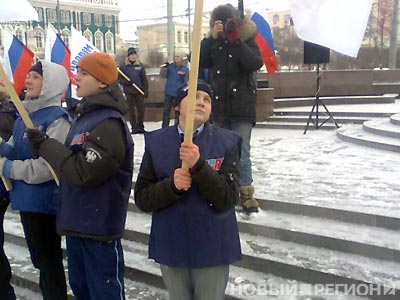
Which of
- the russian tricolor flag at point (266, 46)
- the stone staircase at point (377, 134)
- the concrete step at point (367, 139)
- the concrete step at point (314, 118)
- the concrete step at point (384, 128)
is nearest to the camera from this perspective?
the russian tricolor flag at point (266, 46)

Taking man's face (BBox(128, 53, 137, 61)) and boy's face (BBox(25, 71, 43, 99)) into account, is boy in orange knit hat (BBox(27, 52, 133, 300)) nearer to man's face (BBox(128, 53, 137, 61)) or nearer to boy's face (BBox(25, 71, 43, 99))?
boy's face (BBox(25, 71, 43, 99))

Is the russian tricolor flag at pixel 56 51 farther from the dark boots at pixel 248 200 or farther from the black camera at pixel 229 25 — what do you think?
the dark boots at pixel 248 200

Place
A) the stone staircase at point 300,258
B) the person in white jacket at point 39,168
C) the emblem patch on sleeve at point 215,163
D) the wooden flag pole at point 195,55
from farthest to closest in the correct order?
the stone staircase at point 300,258 → the person in white jacket at point 39,168 → the emblem patch on sleeve at point 215,163 → the wooden flag pole at point 195,55

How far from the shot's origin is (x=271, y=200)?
449 cm

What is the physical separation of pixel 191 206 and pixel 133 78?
7916mm

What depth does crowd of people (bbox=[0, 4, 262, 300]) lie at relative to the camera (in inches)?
91.2

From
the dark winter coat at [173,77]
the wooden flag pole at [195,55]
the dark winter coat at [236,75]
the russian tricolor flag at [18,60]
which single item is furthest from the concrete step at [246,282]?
the dark winter coat at [173,77]

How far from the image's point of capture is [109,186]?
8.64 feet

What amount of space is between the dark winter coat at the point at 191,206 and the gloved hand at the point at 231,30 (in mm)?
1934

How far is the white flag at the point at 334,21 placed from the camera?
2221 millimetres

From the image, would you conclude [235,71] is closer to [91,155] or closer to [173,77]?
[91,155]

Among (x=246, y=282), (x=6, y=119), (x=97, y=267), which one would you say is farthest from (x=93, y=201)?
(x=246, y=282)

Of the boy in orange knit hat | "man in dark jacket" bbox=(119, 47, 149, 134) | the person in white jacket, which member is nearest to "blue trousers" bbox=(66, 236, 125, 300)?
the boy in orange knit hat

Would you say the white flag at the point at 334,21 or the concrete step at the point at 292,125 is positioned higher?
the white flag at the point at 334,21
